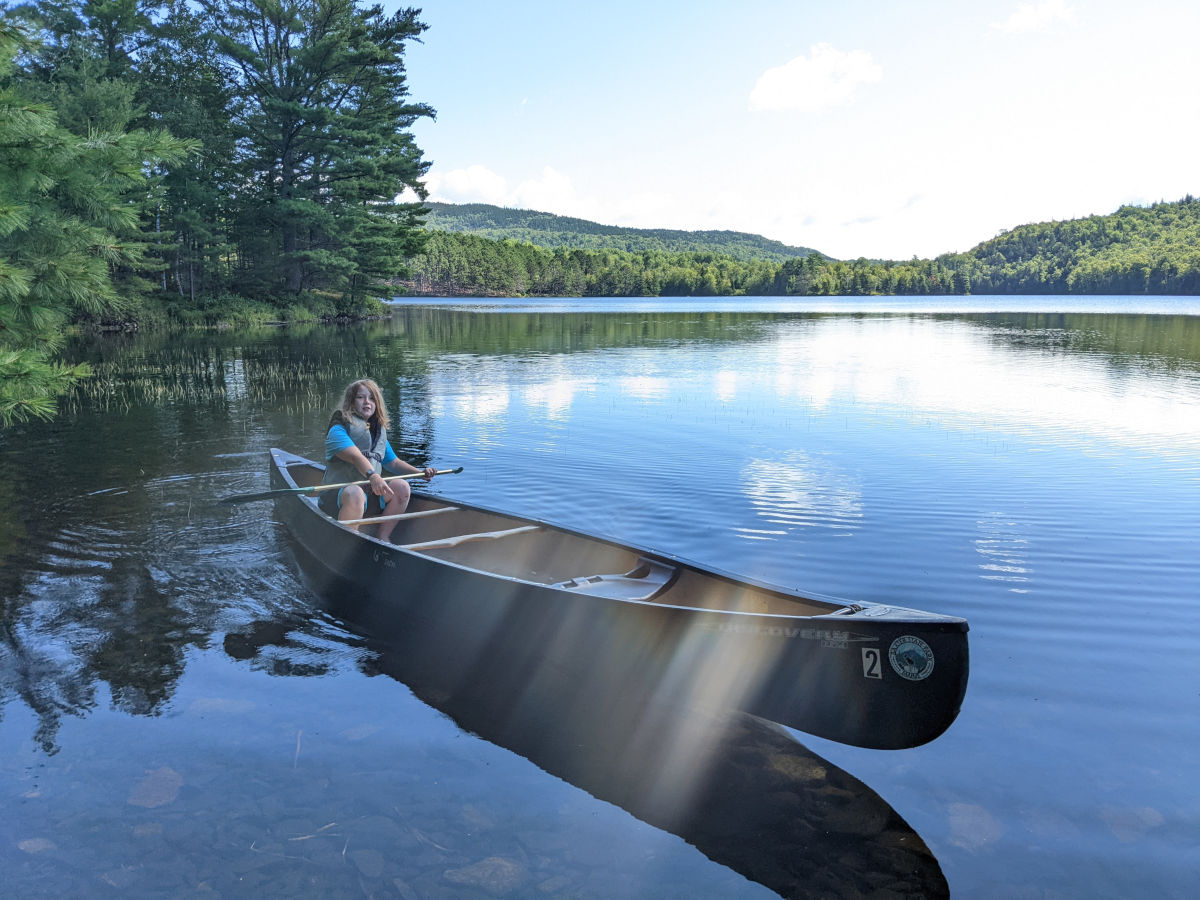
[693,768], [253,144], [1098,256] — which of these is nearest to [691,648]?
[693,768]

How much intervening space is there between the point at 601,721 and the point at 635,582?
111 cm

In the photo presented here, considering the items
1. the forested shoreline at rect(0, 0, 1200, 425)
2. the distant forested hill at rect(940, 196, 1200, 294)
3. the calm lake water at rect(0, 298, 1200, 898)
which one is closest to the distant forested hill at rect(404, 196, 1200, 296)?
the distant forested hill at rect(940, 196, 1200, 294)

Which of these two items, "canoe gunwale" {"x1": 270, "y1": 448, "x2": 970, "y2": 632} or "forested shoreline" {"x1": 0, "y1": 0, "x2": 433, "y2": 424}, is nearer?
"canoe gunwale" {"x1": 270, "y1": 448, "x2": 970, "y2": 632}

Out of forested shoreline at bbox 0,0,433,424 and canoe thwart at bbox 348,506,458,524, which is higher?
forested shoreline at bbox 0,0,433,424

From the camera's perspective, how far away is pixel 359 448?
25.6 feet

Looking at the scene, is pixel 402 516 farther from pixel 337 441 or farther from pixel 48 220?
pixel 48 220

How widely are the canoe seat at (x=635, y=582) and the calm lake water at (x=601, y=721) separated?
37.5 inches

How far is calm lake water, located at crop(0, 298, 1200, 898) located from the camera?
374 centimetres

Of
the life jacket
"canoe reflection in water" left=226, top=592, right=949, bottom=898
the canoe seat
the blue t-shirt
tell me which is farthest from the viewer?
the life jacket

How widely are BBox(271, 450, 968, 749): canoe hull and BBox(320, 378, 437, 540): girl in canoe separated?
3.03ft

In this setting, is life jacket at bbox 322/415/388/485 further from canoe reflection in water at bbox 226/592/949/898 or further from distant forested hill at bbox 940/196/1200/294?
distant forested hill at bbox 940/196/1200/294

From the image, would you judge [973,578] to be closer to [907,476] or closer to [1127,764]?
[1127,764]

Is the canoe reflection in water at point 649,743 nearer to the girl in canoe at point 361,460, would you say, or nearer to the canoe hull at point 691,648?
the canoe hull at point 691,648

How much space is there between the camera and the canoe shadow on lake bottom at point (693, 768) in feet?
12.3
